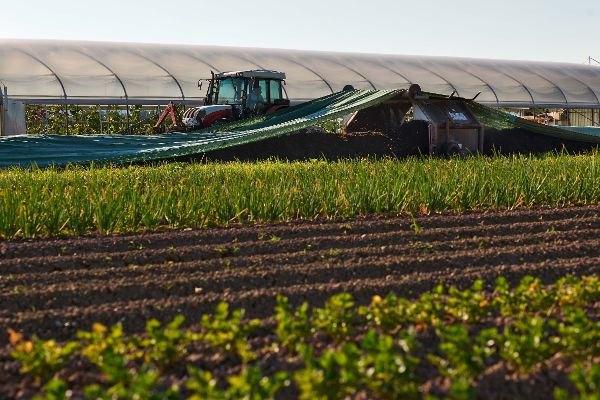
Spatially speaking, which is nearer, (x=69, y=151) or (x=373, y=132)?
(x=69, y=151)

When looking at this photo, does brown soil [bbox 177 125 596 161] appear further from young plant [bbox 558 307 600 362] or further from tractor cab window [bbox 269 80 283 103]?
young plant [bbox 558 307 600 362]

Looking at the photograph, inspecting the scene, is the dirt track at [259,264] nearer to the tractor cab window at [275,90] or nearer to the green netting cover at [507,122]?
the green netting cover at [507,122]

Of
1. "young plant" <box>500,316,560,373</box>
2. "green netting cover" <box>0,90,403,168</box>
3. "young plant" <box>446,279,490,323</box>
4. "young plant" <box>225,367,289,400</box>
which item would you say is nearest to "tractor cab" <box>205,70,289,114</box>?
"green netting cover" <box>0,90,403,168</box>

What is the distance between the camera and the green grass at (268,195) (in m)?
5.45

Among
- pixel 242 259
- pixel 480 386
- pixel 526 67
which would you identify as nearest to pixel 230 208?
pixel 242 259

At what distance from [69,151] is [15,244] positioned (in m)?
5.88

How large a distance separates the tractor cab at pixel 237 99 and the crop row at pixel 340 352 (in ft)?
34.4

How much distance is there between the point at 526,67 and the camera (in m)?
26.2

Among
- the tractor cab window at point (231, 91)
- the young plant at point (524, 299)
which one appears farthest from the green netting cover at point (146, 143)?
the young plant at point (524, 299)

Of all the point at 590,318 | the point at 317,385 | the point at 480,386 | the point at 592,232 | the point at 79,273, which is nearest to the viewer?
the point at 317,385

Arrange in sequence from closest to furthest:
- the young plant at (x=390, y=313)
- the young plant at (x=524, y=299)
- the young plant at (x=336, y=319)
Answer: the young plant at (x=336, y=319) < the young plant at (x=390, y=313) < the young plant at (x=524, y=299)

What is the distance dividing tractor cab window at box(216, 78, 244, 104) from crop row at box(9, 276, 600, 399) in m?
11.0

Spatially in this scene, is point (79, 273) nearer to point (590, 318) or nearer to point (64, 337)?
point (64, 337)

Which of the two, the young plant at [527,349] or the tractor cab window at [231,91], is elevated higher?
the tractor cab window at [231,91]
